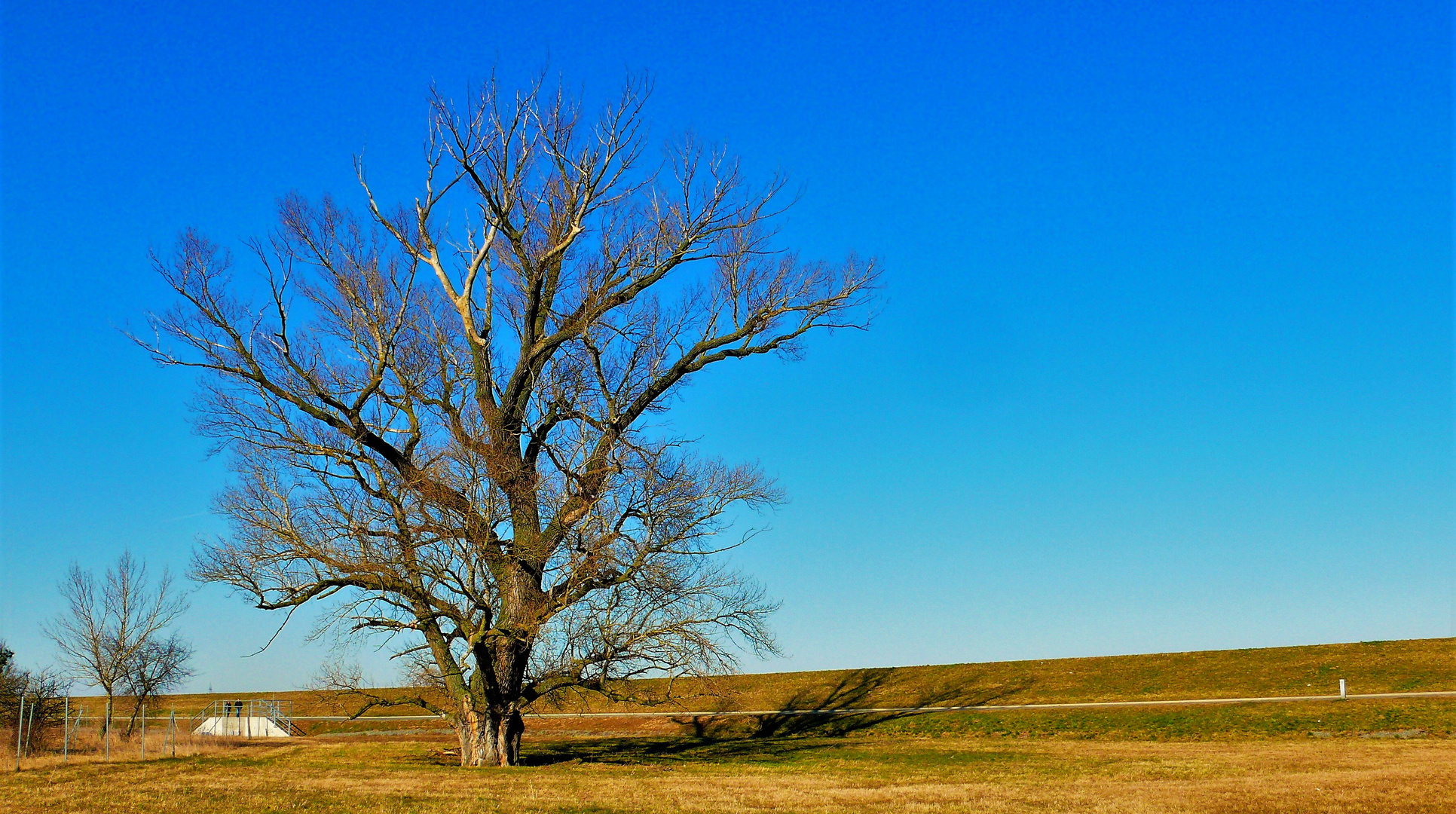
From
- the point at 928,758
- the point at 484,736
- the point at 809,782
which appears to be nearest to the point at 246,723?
the point at 484,736

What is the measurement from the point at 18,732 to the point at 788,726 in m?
22.8

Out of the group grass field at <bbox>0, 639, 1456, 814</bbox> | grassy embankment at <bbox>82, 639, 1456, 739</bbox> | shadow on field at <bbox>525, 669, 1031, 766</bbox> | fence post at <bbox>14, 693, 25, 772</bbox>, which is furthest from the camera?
grassy embankment at <bbox>82, 639, 1456, 739</bbox>

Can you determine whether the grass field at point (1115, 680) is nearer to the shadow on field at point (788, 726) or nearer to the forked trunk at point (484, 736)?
the shadow on field at point (788, 726)

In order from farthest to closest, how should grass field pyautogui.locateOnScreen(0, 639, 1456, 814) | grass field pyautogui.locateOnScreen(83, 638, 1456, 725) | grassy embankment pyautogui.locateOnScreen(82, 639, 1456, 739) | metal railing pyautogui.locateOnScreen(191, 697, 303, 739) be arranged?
metal railing pyautogui.locateOnScreen(191, 697, 303, 739) → grass field pyautogui.locateOnScreen(83, 638, 1456, 725) → grassy embankment pyautogui.locateOnScreen(82, 639, 1456, 739) → grass field pyautogui.locateOnScreen(0, 639, 1456, 814)

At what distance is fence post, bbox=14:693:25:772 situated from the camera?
20.5 metres

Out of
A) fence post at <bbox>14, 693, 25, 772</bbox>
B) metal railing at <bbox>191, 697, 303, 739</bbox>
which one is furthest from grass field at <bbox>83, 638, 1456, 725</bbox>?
fence post at <bbox>14, 693, 25, 772</bbox>

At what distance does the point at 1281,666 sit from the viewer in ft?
129

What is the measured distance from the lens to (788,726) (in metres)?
36.2

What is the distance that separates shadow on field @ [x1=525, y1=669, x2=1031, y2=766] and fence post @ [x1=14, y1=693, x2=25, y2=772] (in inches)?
408

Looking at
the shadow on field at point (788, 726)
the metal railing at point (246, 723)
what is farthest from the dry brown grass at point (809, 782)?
the metal railing at point (246, 723)

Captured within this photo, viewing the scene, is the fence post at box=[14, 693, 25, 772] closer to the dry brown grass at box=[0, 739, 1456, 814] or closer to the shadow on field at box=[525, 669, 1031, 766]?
the dry brown grass at box=[0, 739, 1456, 814]

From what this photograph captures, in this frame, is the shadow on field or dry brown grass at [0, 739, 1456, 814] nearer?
dry brown grass at [0, 739, 1456, 814]

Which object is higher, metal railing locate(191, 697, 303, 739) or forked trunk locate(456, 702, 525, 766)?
forked trunk locate(456, 702, 525, 766)

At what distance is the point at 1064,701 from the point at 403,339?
2680 centimetres
